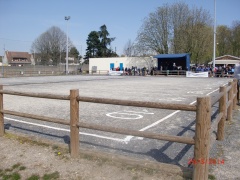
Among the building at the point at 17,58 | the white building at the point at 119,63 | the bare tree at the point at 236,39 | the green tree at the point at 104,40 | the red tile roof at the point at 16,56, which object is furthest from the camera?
the red tile roof at the point at 16,56

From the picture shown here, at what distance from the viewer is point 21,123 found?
21.2 feet

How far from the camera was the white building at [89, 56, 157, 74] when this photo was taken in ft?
147

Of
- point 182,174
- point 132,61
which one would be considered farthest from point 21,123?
point 132,61

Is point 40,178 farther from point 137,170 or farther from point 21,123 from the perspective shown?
point 21,123

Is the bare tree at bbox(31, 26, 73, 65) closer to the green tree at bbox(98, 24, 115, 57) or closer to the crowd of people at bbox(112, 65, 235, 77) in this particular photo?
the green tree at bbox(98, 24, 115, 57)

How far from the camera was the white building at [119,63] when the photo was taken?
1763 inches

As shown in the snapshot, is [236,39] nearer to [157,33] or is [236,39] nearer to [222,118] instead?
[157,33]

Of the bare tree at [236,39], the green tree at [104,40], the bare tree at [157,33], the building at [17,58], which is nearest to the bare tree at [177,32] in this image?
the bare tree at [157,33]

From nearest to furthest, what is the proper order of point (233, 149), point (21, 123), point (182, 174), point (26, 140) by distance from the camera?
point (182, 174), point (233, 149), point (26, 140), point (21, 123)

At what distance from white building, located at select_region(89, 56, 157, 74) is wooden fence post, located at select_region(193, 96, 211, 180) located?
41.6 meters

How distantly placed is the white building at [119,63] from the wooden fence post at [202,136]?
137ft

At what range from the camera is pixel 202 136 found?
3.17m

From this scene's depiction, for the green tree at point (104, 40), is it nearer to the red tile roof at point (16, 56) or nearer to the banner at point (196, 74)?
the red tile roof at point (16, 56)

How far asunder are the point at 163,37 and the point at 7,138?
41757mm
